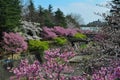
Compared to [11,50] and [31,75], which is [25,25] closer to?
[11,50]

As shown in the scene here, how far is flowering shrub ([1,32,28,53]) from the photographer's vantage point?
38469mm

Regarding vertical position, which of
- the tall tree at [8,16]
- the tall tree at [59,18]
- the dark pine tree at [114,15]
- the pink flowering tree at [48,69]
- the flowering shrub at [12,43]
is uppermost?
the dark pine tree at [114,15]

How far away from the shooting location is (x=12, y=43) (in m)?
40.0

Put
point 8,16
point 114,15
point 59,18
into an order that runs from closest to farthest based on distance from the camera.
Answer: point 114,15
point 8,16
point 59,18

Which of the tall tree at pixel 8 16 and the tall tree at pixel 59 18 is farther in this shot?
the tall tree at pixel 59 18

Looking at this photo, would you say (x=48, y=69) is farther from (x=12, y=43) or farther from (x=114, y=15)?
(x=12, y=43)

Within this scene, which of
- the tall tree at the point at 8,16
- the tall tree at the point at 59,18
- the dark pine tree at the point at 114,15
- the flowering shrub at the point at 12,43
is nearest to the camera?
the dark pine tree at the point at 114,15

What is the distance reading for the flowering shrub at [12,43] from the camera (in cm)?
3847

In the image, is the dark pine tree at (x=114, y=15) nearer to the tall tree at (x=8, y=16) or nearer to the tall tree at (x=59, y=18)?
the tall tree at (x=8, y=16)

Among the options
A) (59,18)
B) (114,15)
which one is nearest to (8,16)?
(114,15)

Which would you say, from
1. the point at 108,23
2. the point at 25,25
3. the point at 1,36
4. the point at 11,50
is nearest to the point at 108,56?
the point at 108,23

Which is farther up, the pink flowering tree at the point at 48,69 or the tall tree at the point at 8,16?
the pink flowering tree at the point at 48,69

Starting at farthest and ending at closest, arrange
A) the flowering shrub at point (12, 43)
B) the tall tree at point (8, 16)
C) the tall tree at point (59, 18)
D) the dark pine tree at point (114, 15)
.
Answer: the tall tree at point (59, 18) → the tall tree at point (8, 16) → the flowering shrub at point (12, 43) → the dark pine tree at point (114, 15)

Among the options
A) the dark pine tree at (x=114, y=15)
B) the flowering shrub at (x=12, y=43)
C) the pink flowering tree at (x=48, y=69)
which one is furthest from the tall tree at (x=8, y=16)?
the pink flowering tree at (x=48, y=69)
